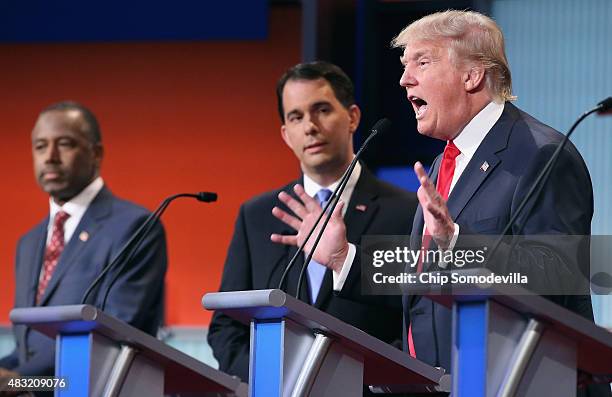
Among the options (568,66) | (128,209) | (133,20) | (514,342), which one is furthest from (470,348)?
(133,20)

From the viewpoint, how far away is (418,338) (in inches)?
120

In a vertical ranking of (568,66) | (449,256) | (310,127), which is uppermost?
(568,66)

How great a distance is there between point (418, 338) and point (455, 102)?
0.62m

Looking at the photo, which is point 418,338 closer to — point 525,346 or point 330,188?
point 525,346

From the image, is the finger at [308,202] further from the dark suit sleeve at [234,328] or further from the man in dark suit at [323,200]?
the dark suit sleeve at [234,328]

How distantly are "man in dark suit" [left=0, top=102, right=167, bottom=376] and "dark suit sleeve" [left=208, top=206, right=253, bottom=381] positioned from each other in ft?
1.56

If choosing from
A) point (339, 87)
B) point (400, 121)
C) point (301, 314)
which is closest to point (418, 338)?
point (301, 314)

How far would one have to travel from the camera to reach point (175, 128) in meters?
6.05

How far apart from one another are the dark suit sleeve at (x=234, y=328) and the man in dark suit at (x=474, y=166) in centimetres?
61

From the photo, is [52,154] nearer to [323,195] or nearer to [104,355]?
[323,195]

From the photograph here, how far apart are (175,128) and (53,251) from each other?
142cm

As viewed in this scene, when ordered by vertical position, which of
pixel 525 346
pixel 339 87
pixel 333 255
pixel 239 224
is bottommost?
pixel 525 346

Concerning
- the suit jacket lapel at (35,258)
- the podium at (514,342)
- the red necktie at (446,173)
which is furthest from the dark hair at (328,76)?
the podium at (514,342)

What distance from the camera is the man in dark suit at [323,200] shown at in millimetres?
3875
